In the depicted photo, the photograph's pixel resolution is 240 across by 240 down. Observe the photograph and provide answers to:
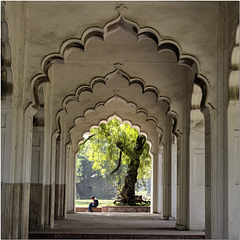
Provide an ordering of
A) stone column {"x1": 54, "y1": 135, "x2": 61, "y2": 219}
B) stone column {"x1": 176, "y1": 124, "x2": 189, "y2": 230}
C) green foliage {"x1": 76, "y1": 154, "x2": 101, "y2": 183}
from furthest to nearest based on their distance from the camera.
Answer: green foliage {"x1": 76, "y1": 154, "x2": 101, "y2": 183}
stone column {"x1": 54, "y1": 135, "x2": 61, "y2": 219}
stone column {"x1": 176, "y1": 124, "x2": 189, "y2": 230}

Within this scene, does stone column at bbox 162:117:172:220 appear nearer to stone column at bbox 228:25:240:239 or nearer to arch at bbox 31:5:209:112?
arch at bbox 31:5:209:112

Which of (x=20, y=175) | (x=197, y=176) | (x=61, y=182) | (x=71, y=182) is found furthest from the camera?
(x=71, y=182)

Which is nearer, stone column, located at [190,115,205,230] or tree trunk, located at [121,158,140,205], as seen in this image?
stone column, located at [190,115,205,230]

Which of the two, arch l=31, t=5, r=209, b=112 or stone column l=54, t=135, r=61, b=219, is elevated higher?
arch l=31, t=5, r=209, b=112

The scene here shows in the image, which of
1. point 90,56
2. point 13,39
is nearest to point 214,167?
point 13,39

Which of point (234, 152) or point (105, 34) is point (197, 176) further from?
point (105, 34)

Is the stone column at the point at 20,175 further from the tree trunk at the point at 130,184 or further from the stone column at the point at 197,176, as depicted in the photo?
the tree trunk at the point at 130,184

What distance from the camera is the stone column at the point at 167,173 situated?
627 inches

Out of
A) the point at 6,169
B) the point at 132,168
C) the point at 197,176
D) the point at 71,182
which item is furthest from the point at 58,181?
the point at 132,168

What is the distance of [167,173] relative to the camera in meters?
16.3

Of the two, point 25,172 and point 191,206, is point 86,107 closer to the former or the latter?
point 191,206

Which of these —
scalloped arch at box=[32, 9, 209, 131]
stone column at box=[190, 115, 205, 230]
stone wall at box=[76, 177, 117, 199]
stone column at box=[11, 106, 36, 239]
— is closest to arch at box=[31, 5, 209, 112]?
scalloped arch at box=[32, 9, 209, 131]

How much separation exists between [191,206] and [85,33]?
5324 millimetres

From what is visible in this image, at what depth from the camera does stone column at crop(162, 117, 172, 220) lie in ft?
52.3
